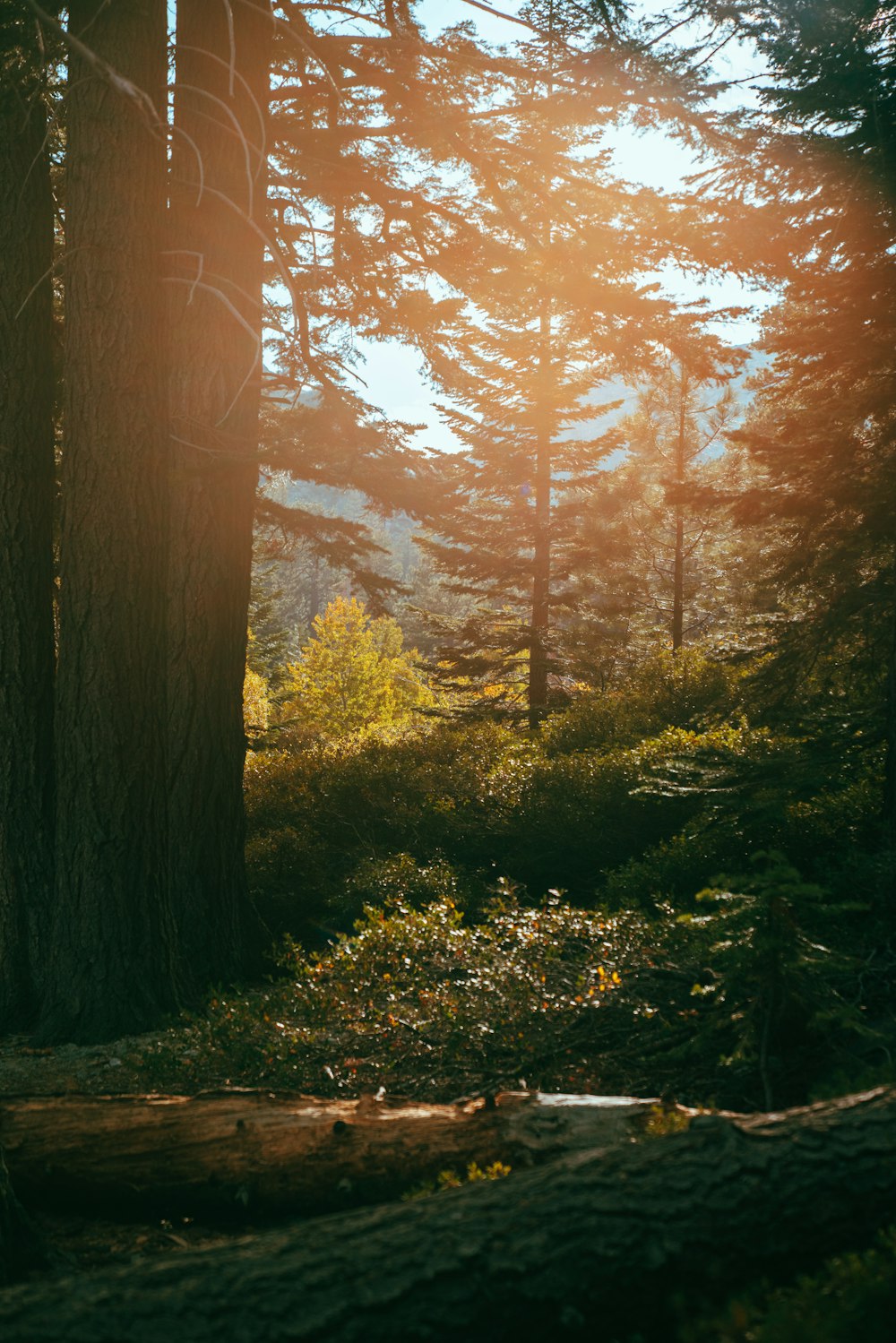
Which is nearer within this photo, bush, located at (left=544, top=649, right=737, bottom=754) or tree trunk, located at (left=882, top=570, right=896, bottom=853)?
tree trunk, located at (left=882, top=570, right=896, bottom=853)

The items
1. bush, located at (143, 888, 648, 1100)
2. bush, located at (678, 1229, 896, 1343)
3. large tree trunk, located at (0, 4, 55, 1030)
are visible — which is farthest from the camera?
large tree trunk, located at (0, 4, 55, 1030)

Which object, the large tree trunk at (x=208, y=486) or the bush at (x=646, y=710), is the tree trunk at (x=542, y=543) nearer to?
the bush at (x=646, y=710)

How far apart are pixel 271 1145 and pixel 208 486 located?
4038 mm

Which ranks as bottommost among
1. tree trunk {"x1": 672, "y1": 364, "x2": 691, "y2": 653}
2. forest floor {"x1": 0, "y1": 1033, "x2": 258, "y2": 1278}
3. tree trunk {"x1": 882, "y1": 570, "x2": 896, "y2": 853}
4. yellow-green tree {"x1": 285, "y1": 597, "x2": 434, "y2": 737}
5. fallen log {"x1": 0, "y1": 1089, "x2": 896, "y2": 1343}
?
forest floor {"x1": 0, "y1": 1033, "x2": 258, "y2": 1278}

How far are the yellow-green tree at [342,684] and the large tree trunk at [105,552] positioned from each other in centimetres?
1677

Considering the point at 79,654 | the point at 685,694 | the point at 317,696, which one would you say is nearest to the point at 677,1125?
the point at 79,654

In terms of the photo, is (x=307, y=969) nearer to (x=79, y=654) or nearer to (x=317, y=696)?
(x=79, y=654)

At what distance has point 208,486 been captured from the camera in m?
5.85

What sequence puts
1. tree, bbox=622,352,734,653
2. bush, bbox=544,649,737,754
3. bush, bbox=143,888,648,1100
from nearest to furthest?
bush, bbox=143,888,648,1100 → bush, bbox=544,649,737,754 → tree, bbox=622,352,734,653

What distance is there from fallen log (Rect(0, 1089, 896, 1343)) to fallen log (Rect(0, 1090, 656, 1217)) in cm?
68

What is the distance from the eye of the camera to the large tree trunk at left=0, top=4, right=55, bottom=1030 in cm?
579

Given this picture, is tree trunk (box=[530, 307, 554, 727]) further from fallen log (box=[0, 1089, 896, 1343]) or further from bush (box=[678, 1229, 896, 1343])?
bush (box=[678, 1229, 896, 1343])

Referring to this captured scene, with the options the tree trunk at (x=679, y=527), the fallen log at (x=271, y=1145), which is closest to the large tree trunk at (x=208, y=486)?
the fallen log at (x=271, y=1145)

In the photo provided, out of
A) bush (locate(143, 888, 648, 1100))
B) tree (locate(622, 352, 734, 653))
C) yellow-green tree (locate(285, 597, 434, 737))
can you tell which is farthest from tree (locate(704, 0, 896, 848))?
yellow-green tree (locate(285, 597, 434, 737))
